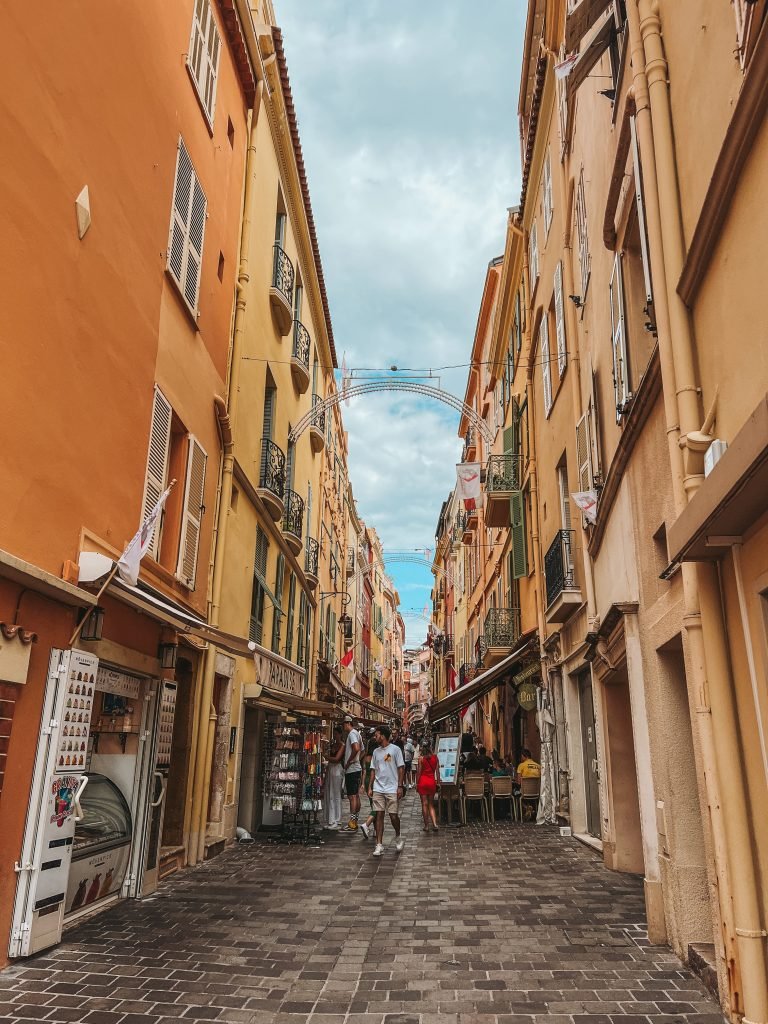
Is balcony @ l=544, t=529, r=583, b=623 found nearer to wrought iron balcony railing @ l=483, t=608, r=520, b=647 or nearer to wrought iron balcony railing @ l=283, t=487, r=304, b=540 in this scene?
wrought iron balcony railing @ l=483, t=608, r=520, b=647

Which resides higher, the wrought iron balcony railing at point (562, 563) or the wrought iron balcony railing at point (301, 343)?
the wrought iron balcony railing at point (301, 343)

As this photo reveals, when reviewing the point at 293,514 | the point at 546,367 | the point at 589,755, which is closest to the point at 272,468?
the point at 293,514

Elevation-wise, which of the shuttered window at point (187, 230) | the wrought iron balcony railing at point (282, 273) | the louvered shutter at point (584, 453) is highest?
the wrought iron balcony railing at point (282, 273)

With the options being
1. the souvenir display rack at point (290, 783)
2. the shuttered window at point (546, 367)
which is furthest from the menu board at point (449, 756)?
the shuttered window at point (546, 367)

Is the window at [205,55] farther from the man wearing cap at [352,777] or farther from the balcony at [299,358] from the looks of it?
the man wearing cap at [352,777]

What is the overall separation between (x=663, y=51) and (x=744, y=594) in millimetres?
4509

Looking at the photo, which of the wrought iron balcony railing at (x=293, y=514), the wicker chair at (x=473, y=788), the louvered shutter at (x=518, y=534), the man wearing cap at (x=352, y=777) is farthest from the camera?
the louvered shutter at (x=518, y=534)

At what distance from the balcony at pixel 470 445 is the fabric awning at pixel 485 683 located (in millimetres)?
14541

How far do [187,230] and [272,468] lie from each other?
20.1ft

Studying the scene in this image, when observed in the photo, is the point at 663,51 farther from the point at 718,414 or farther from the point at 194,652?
the point at 194,652

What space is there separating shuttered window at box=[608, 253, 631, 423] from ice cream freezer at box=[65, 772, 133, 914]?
657cm

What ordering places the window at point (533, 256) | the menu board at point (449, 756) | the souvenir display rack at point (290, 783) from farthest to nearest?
the window at point (533, 256), the menu board at point (449, 756), the souvenir display rack at point (290, 783)

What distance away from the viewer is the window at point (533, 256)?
16.9m

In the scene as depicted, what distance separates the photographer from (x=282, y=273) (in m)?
16.2
